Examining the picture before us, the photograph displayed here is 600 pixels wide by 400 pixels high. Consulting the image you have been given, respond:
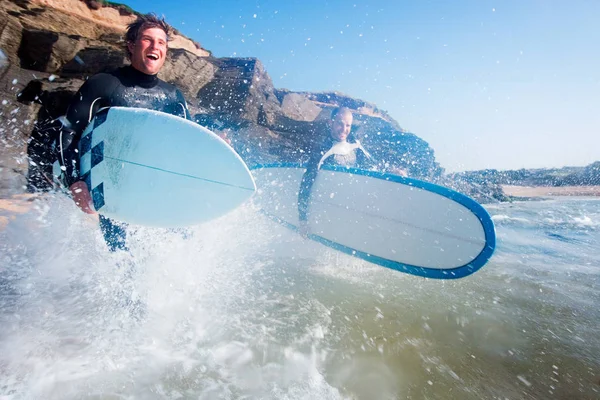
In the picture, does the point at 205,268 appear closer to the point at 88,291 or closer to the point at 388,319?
the point at 88,291

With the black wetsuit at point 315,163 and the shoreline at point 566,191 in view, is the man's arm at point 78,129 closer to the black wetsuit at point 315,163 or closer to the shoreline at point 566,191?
the black wetsuit at point 315,163

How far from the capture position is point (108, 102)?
8.51 feet

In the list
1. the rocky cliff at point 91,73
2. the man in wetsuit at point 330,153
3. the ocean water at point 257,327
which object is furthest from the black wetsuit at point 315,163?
the ocean water at point 257,327

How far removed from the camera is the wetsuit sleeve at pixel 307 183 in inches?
192

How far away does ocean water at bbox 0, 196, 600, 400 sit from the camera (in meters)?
1.65

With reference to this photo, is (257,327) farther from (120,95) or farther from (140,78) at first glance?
(140,78)

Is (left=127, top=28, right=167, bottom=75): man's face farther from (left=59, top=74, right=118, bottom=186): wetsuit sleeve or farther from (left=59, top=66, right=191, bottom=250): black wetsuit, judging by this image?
(left=59, top=74, right=118, bottom=186): wetsuit sleeve

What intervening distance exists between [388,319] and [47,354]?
8.03 feet

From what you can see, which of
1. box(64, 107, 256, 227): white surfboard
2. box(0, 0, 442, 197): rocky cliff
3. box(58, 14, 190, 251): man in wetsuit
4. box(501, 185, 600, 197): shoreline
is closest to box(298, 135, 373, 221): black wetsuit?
box(0, 0, 442, 197): rocky cliff

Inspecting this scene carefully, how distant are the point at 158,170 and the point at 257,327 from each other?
164 centimetres

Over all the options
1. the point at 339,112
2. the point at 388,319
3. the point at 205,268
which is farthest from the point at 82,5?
the point at 388,319

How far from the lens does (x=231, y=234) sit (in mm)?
4746

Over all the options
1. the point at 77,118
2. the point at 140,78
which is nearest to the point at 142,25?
the point at 140,78

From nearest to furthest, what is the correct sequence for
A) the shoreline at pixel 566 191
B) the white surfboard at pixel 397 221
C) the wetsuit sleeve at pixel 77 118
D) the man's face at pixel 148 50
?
the wetsuit sleeve at pixel 77 118, the man's face at pixel 148 50, the white surfboard at pixel 397 221, the shoreline at pixel 566 191
